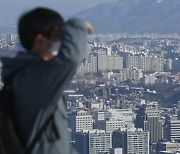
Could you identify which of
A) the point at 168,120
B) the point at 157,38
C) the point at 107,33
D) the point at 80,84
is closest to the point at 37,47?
the point at 168,120

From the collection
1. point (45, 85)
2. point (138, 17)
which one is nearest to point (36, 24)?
point (45, 85)

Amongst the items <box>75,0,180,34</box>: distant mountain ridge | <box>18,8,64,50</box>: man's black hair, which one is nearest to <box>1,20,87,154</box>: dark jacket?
<box>18,8,64,50</box>: man's black hair

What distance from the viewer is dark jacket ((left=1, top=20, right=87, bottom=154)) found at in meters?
1.72

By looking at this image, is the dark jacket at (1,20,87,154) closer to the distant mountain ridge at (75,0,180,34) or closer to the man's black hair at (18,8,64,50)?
the man's black hair at (18,8,64,50)

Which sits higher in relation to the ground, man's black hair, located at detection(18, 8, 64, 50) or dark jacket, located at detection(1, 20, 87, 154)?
man's black hair, located at detection(18, 8, 64, 50)

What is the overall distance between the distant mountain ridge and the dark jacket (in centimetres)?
11233

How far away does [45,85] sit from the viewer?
1.74 m

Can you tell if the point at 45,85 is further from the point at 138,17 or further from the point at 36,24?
the point at 138,17

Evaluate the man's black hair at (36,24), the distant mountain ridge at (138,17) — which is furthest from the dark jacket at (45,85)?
the distant mountain ridge at (138,17)

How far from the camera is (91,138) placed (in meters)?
35.4

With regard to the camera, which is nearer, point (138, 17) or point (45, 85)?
point (45, 85)

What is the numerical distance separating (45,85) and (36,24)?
0.38 feet

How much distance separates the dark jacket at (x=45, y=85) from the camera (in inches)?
67.7

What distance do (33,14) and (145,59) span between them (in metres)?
68.9
